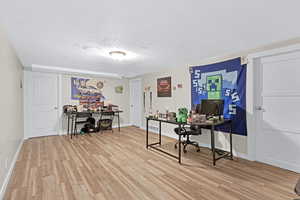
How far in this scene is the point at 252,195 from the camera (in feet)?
6.46

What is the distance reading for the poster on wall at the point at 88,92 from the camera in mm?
5586

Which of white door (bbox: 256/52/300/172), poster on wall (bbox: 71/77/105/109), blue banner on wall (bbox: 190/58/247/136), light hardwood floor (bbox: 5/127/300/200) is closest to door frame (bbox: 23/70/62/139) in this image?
poster on wall (bbox: 71/77/105/109)

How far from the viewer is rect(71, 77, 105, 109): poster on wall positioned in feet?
18.3

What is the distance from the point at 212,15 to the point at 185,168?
243cm

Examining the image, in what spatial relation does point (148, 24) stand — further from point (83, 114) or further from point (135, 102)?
point (135, 102)

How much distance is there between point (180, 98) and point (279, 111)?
7.58ft

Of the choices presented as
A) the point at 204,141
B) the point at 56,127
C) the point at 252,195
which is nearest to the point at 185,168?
the point at 252,195

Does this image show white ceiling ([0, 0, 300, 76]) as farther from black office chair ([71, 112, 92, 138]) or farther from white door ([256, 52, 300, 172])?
black office chair ([71, 112, 92, 138])

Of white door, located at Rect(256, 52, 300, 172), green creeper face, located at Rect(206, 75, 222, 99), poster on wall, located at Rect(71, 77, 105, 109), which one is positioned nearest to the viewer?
white door, located at Rect(256, 52, 300, 172)

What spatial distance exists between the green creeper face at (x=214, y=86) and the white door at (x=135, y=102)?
326 centimetres

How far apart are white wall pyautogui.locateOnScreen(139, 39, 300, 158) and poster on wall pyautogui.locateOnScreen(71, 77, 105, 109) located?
1.82 metres

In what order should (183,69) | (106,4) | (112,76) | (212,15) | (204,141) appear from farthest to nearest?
(112,76) < (183,69) < (204,141) < (212,15) < (106,4)

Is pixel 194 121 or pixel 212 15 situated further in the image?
pixel 194 121

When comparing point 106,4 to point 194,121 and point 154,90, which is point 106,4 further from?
point 154,90
